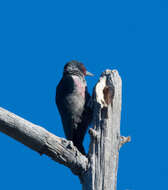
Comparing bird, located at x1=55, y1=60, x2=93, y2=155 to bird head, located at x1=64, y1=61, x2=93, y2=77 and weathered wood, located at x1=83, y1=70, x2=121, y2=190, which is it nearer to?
bird head, located at x1=64, y1=61, x2=93, y2=77

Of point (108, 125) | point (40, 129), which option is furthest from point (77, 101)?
point (40, 129)

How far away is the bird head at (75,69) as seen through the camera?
6.27 meters

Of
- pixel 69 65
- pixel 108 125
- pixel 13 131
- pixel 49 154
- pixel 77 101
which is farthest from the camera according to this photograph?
pixel 69 65

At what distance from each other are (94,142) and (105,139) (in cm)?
14

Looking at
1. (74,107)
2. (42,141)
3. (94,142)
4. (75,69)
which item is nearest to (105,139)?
(94,142)

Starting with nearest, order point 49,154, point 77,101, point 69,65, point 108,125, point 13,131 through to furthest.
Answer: point 13,131, point 49,154, point 108,125, point 77,101, point 69,65

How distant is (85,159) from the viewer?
456cm

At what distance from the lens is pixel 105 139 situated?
4.61 m

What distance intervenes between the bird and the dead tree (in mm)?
854

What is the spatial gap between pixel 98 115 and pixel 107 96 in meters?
0.30

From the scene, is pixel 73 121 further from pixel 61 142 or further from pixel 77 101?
pixel 61 142

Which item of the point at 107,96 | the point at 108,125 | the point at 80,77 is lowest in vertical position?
the point at 108,125

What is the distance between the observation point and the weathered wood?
446 cm

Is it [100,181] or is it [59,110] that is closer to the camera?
[100,181]
